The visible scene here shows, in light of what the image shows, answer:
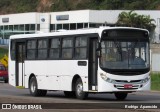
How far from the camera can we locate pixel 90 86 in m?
26.5

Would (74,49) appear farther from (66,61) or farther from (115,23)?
(115,23)

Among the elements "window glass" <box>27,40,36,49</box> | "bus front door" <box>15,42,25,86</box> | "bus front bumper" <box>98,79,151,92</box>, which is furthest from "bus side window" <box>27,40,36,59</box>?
"bus front bumper" <box>98,79,151,92</box>

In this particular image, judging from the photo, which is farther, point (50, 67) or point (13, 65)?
point (13, 65)

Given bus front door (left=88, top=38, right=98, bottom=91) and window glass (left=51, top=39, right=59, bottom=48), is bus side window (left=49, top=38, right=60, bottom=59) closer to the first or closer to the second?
window glass (left=51, top=39, right=59, bottom=48)

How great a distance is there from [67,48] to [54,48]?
3.77 ft

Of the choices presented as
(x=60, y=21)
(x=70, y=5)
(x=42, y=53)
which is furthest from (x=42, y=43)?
(x=70, y=5)

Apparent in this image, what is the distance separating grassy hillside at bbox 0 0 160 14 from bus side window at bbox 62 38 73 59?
76.9m

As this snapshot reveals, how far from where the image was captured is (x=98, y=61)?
26.1m

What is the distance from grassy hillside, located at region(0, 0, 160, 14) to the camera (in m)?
107

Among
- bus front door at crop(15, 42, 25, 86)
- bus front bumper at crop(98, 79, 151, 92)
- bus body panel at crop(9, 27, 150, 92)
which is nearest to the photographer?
bus front bumper at crop(98, 79, 151, 92)

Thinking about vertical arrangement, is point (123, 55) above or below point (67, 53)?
above

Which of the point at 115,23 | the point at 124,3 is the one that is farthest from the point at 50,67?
the point at 124,3

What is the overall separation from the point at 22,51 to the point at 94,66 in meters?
6.63

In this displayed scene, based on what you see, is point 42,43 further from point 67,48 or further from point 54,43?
point 67,48
